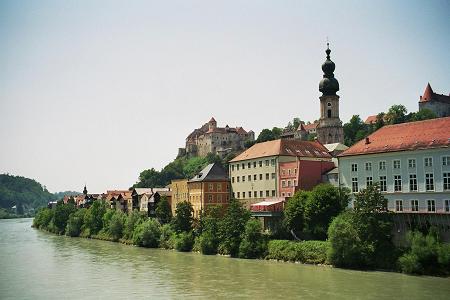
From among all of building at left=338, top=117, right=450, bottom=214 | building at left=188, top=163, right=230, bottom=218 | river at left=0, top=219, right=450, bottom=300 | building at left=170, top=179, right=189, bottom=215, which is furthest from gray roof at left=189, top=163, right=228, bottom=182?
building at left=338, top=117, right=450, bottom=214

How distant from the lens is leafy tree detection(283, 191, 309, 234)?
4875 centimetres

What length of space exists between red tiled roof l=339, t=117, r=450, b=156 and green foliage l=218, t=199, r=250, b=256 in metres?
12.5

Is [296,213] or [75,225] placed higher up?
[296,213]

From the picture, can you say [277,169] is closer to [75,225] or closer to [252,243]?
[252,243]

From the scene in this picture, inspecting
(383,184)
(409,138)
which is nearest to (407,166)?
(409,138)

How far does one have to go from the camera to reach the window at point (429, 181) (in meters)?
42.6

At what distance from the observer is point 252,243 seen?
50.6 m

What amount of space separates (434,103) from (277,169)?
2754 inches

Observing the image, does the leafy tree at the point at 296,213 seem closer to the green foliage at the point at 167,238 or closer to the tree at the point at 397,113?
the green foliage at the point at 167,238

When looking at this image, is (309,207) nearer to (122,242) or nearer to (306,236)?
(306,236)

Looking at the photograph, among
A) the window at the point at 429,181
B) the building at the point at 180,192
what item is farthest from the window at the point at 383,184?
the building at the point at 180,192

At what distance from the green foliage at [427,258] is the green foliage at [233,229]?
18.3m

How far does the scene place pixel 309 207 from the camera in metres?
47.2

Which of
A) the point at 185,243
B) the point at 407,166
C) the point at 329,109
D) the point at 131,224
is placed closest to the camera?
the point at 407,166
